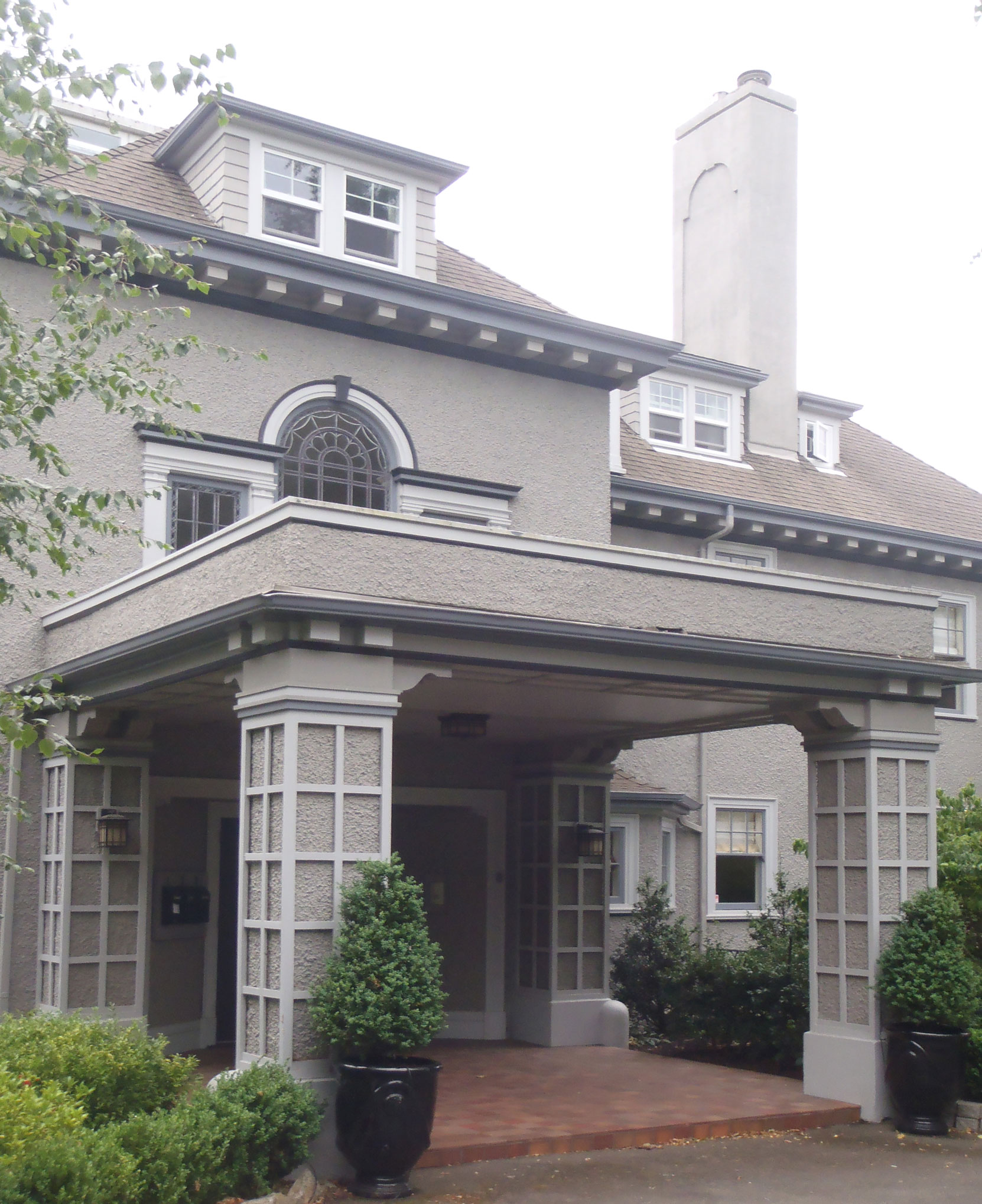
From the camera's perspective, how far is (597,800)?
14.8 metres

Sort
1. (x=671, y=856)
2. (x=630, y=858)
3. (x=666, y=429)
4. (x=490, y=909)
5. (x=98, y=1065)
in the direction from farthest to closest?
(x=666, y=429) < (x=671, y=856) < (x=630, y=858) < (x=490, y=909) < (x=98, y=1065)

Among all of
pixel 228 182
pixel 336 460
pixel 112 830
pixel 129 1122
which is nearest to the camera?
pixel 129 1122

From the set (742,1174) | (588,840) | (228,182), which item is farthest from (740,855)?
(228,182)

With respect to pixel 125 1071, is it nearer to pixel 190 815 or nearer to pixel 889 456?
pixel 190 815

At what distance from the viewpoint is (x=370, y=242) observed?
14938 mm

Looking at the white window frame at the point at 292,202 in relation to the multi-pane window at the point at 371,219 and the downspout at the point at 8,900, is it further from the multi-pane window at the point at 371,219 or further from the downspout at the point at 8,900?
the downspout at the point at 8,900

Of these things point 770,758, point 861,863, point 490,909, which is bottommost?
point 490,909

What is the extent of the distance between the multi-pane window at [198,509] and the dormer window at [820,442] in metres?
10.9

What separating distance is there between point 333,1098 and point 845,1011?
15.6 ft

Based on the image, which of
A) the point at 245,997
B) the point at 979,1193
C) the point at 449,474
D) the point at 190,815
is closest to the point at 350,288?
the point at 449,474

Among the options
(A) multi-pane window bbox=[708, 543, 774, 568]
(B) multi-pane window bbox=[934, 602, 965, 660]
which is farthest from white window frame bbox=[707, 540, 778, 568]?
(B) multi-pane window bbox=[934, 602, 965, 660]

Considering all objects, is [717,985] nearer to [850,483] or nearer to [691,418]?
[691,418]

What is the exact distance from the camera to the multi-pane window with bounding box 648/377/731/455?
64.1ft

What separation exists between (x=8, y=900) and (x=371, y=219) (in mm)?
7921
